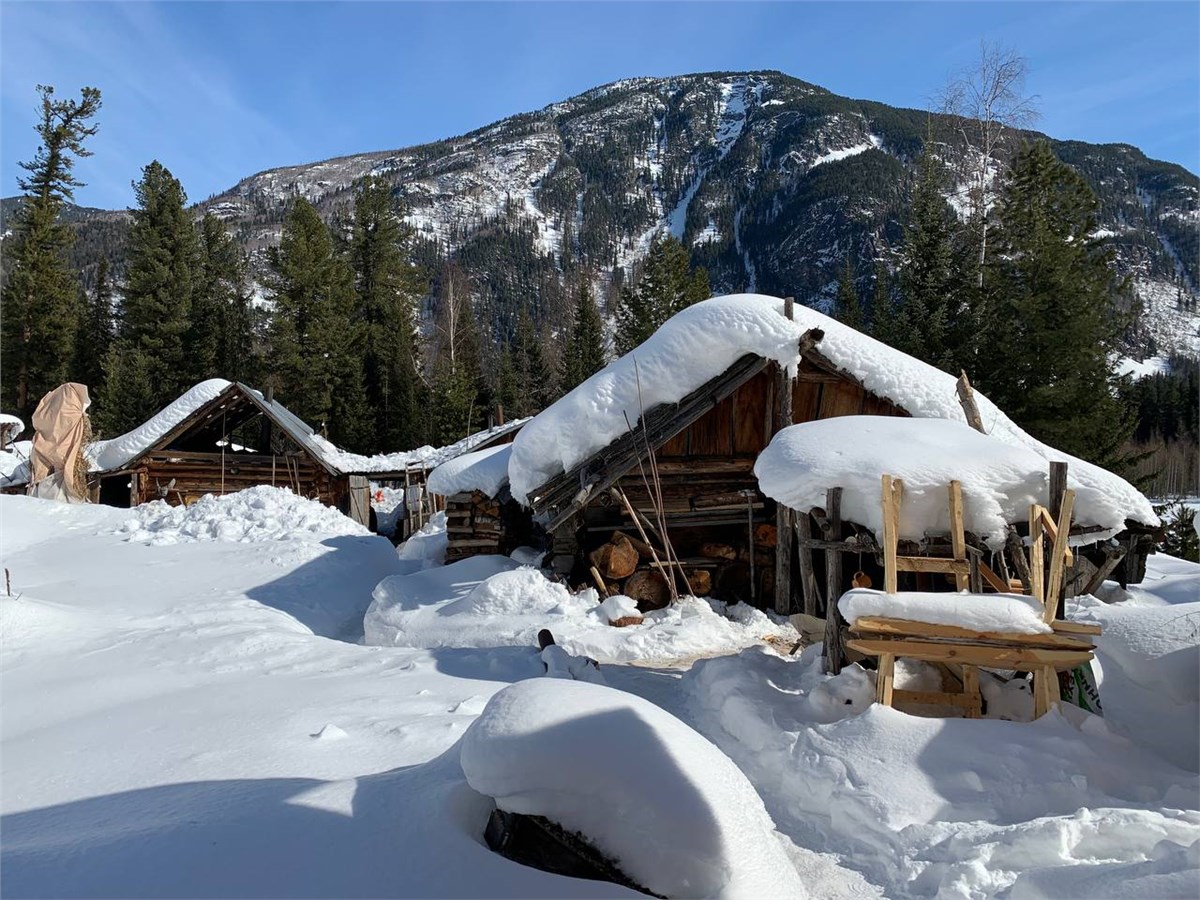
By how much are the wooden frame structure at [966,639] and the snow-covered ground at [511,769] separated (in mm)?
381

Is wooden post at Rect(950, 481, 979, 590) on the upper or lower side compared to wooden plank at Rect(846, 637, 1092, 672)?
upper

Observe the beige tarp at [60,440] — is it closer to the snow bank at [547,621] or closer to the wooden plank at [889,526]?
the snow bank at [547,621]

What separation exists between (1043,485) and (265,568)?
12.3 metres

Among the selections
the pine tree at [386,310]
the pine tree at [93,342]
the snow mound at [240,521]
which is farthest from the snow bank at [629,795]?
the pine tree at [93,342]

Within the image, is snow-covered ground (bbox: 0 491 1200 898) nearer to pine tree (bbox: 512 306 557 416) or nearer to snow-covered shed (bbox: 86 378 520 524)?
snow-covered shed (bbox: 86 378 520 524)

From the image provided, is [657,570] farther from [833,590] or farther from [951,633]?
[951,633]

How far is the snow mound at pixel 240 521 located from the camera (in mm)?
14430

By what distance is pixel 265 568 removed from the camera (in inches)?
509

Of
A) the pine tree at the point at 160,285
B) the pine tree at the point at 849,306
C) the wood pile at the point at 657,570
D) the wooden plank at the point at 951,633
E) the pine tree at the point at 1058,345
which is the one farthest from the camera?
the pine tree at the point at 849,306

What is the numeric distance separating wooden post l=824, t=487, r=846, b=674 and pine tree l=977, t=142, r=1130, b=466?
16262 mm

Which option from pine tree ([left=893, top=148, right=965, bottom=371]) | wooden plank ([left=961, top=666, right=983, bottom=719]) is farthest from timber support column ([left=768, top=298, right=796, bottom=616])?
pine tree ([left=893, top=148, right=965, bottom=371])

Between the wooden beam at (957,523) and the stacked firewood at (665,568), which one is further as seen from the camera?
the stacked firewood at (665,568)

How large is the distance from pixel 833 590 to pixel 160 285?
38519mm

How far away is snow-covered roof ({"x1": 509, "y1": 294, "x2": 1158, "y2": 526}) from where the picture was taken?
10711 mm
